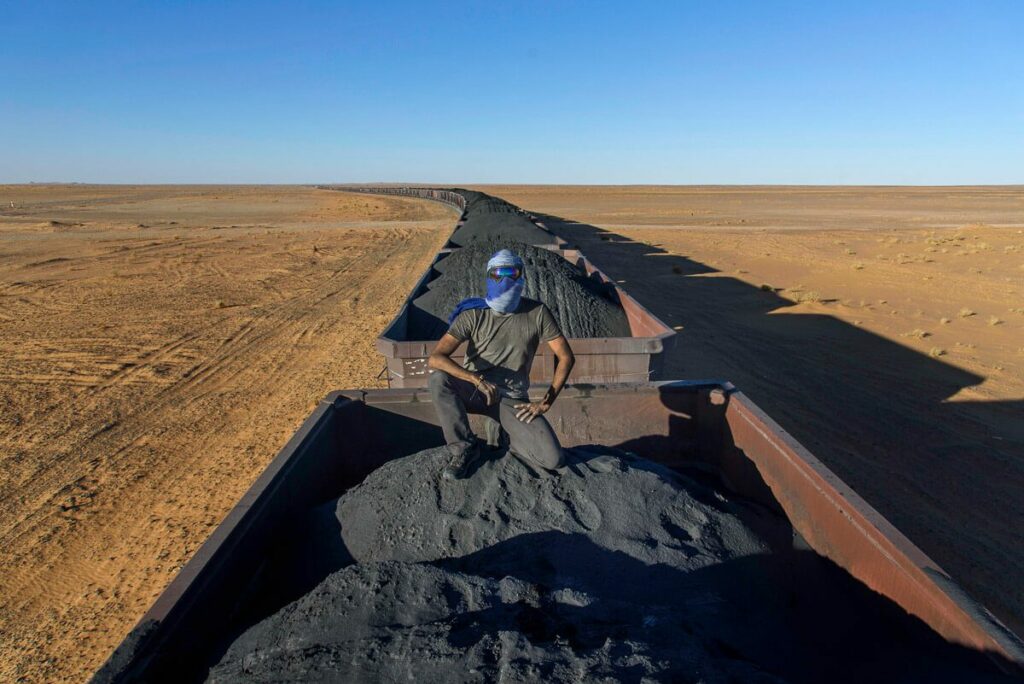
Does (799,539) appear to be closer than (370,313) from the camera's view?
Yes

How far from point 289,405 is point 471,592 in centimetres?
528

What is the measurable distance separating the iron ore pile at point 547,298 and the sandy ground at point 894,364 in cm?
189

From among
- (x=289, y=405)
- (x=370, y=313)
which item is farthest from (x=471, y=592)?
(x=370, y=313)

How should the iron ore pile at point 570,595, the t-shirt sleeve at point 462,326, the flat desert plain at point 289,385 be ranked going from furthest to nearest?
the flat desert plain at point 289,385 → the t-shirt sleeve at point 462,326 → the iron ore pile at point 570,595

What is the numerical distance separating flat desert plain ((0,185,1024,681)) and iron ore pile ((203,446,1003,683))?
1.93 metres

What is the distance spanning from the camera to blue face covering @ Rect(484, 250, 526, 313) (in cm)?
330

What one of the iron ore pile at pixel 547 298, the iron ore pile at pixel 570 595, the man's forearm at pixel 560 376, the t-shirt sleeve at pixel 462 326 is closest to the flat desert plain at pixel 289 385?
the iron ore pile at pixel 547 298

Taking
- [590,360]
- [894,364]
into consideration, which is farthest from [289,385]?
[894,364]

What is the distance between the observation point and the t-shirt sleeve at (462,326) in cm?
345

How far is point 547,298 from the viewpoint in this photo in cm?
649

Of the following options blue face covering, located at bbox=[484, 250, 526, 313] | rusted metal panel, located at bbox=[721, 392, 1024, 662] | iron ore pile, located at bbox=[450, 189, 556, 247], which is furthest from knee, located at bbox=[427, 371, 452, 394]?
iron ore pile, located at bbox=[450, 189, 556, 247]

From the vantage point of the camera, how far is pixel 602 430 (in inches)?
157

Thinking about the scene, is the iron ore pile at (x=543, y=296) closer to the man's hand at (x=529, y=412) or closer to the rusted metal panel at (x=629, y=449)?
the rusted metal panel at (x=629, y=449)

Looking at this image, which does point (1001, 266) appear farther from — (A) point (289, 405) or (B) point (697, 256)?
(A) point (289, 405)
